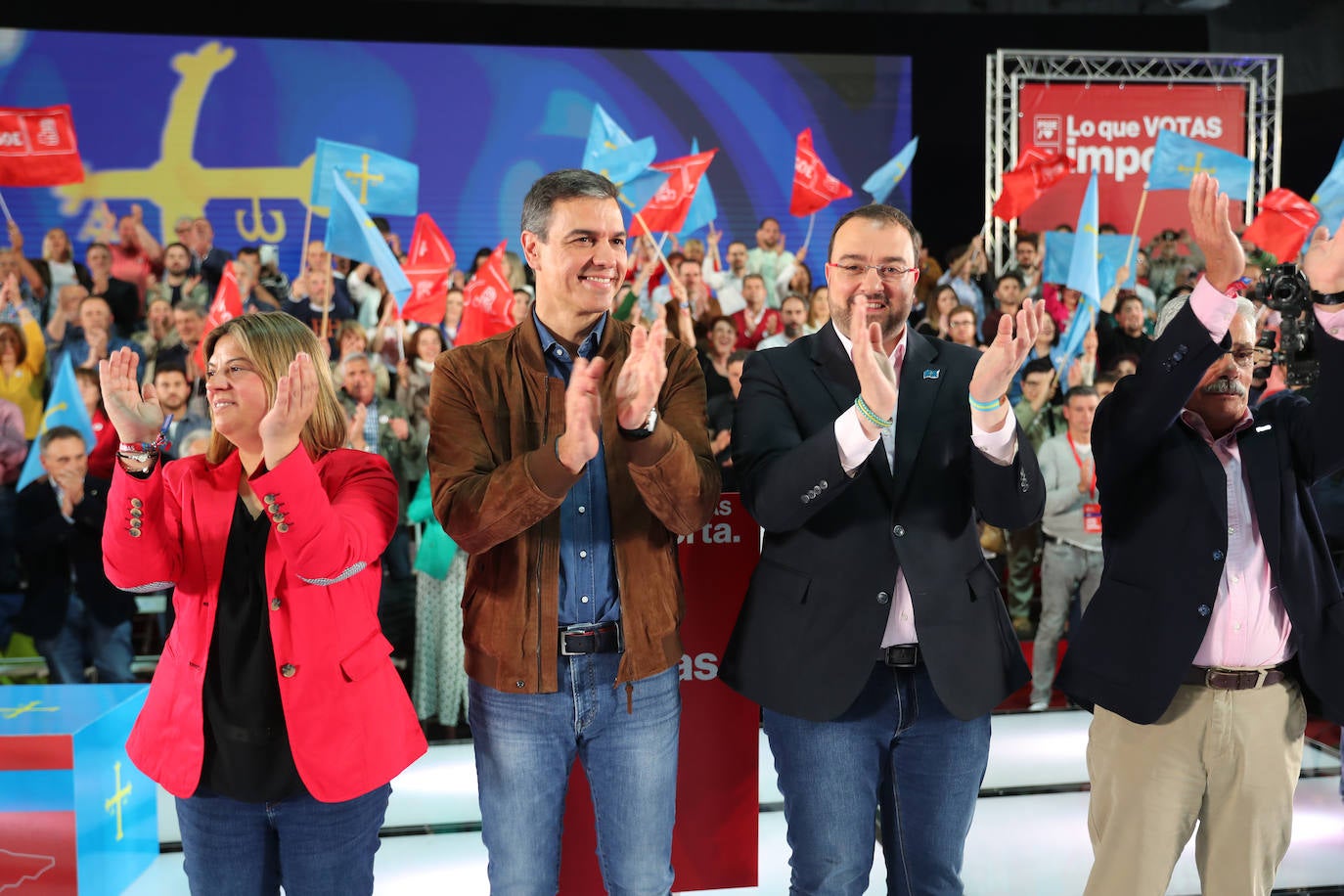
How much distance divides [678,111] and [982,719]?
26.6 feet

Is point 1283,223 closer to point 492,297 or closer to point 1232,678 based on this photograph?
point 492,297

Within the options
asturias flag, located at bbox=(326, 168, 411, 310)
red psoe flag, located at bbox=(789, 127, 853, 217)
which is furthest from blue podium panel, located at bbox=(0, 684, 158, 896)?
red psoe flag, located at bbox=(789, 127, 853, 217)

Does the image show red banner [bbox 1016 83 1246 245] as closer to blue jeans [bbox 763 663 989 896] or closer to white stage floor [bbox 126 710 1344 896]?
white stage floor [bbox 126 710 1344 896]

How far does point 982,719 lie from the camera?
2217 mm

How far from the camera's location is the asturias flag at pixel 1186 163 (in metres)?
7.55

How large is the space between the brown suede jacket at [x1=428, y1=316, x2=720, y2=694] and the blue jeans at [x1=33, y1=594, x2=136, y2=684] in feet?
12.5

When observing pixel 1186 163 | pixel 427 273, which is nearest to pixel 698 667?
pixel 427 273

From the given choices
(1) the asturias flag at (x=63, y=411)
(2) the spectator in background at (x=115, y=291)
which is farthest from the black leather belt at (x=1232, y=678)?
(2) the spectator in background at (x=115, y=291)

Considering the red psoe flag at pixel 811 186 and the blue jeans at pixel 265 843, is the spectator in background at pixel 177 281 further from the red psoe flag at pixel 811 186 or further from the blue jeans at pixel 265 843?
the blue jeans at pixel 265 843

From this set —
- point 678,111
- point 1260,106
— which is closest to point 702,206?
point 678,111

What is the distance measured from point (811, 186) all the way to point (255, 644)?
6.69 metres

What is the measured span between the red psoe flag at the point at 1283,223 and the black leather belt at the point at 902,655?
20.3ft

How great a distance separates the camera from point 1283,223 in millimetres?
7184

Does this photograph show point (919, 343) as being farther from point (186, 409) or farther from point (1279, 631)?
point (186, 409)
